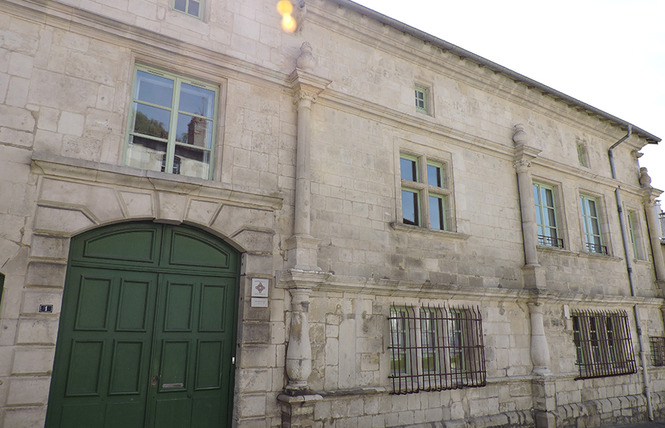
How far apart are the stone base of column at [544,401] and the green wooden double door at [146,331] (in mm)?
5608

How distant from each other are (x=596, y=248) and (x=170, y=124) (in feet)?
32.2

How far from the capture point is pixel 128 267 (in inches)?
207

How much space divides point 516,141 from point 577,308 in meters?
3.73

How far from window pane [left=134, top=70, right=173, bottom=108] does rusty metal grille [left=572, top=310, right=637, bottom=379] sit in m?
8.72

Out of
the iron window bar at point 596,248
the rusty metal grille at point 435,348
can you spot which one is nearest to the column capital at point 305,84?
the rusty metal grille at point 435,348

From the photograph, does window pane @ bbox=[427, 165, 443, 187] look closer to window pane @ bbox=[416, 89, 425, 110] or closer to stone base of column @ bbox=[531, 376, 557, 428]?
window pane @ bbox=[416, 89, 425, 110]

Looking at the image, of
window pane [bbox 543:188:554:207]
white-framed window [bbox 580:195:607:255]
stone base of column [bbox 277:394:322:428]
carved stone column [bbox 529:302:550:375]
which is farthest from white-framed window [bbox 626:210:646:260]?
stone base of column [bbox 277:394:322:428]

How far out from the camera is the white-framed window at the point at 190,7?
20.3ft

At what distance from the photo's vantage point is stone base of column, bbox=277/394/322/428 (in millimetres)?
5441

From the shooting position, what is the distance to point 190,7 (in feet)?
20.7

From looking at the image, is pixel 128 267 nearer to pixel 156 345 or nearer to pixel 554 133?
pixel 156 345

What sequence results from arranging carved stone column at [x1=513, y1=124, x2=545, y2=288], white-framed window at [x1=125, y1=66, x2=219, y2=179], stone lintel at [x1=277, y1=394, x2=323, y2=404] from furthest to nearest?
carved stone column at [x1=513, y1=124, x2=545, y2=288] → white-framed window at [x1=125, y1=66, x2=219, y2=179] → stone lintel at [x1=277, y1=394, x2=323, y2=404]

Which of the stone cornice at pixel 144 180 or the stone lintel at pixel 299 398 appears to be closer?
the stone cornice at pixel 144 180

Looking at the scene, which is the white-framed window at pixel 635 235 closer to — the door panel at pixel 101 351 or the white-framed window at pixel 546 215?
the white-framed window at pixel 546 215
